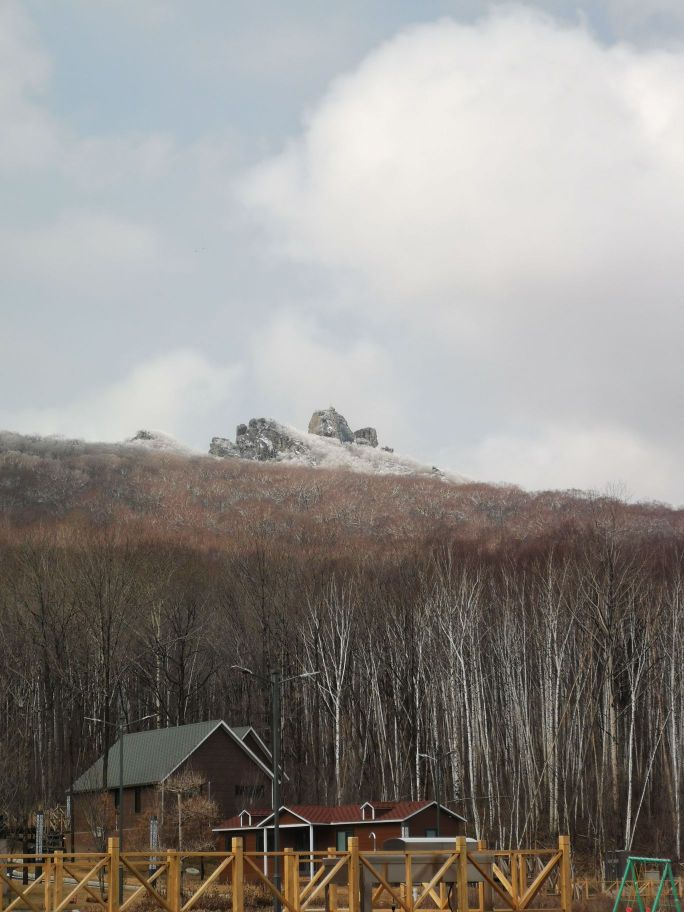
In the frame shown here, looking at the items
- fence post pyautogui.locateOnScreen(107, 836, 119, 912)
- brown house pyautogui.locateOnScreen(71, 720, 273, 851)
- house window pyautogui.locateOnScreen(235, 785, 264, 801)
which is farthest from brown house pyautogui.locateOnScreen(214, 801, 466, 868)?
fence post pyautogui.locateOnScreen(107, 836, 119, 912)

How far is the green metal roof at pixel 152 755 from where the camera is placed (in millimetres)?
66875

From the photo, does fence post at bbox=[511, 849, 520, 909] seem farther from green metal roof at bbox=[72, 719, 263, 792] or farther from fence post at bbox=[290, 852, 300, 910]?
green metal roof at bbox=[72, 719, 263, 792]

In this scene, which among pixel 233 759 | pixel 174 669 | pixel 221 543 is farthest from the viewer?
pixel 221 543

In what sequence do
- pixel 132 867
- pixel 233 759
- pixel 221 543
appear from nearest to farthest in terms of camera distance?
pixel 132 867 → pixel 233 759 → pixel 221 543

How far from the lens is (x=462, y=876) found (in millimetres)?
21938

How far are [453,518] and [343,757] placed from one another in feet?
210

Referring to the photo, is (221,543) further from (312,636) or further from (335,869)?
(335,869)

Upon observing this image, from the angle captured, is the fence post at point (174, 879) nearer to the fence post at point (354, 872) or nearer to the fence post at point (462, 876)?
the fence post at point (354, 872)

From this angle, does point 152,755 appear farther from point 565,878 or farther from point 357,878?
point 357,878

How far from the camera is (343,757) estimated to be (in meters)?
78.5

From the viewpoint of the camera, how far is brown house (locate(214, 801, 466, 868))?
195 feet

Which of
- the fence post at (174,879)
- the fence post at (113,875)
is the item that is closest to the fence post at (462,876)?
the fence post at (174,879)

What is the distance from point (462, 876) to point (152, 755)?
166 ft

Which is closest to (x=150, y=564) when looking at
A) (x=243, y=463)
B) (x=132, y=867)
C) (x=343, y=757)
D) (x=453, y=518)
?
(x=343, y=757)
